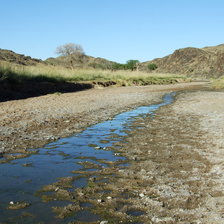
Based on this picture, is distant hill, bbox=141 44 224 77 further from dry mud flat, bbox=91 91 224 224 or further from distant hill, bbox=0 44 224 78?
dry mud flat, bbox=91 91 224 224

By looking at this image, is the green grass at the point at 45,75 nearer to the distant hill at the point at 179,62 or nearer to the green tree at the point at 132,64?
the distant hill at the point at 179,62

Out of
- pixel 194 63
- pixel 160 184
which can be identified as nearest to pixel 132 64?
pixel 194 63

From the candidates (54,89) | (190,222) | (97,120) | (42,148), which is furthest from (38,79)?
(190,222)

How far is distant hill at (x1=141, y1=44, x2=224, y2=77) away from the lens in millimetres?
79562

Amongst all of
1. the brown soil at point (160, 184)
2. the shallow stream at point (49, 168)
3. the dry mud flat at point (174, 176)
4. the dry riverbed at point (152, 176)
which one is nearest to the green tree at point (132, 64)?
the dry riverbed at point (152, 176)

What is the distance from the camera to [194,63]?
94.9 m

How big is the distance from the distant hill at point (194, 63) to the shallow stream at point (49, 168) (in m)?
68.1

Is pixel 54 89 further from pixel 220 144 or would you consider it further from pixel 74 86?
pixel 220 144

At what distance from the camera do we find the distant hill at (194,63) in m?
79.6

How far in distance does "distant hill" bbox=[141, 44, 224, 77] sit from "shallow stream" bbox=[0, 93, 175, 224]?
6807cm

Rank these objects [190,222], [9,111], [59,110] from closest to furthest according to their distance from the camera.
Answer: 1. [190,222]
2. [9,111]
3. [59,110]

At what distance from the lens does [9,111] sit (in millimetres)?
10148

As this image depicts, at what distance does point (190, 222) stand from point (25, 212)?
171 centimetres

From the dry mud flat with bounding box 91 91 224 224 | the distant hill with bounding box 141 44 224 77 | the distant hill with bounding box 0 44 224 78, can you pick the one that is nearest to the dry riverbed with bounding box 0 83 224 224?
the dry mud flat with bounding box 91 91 224 224
